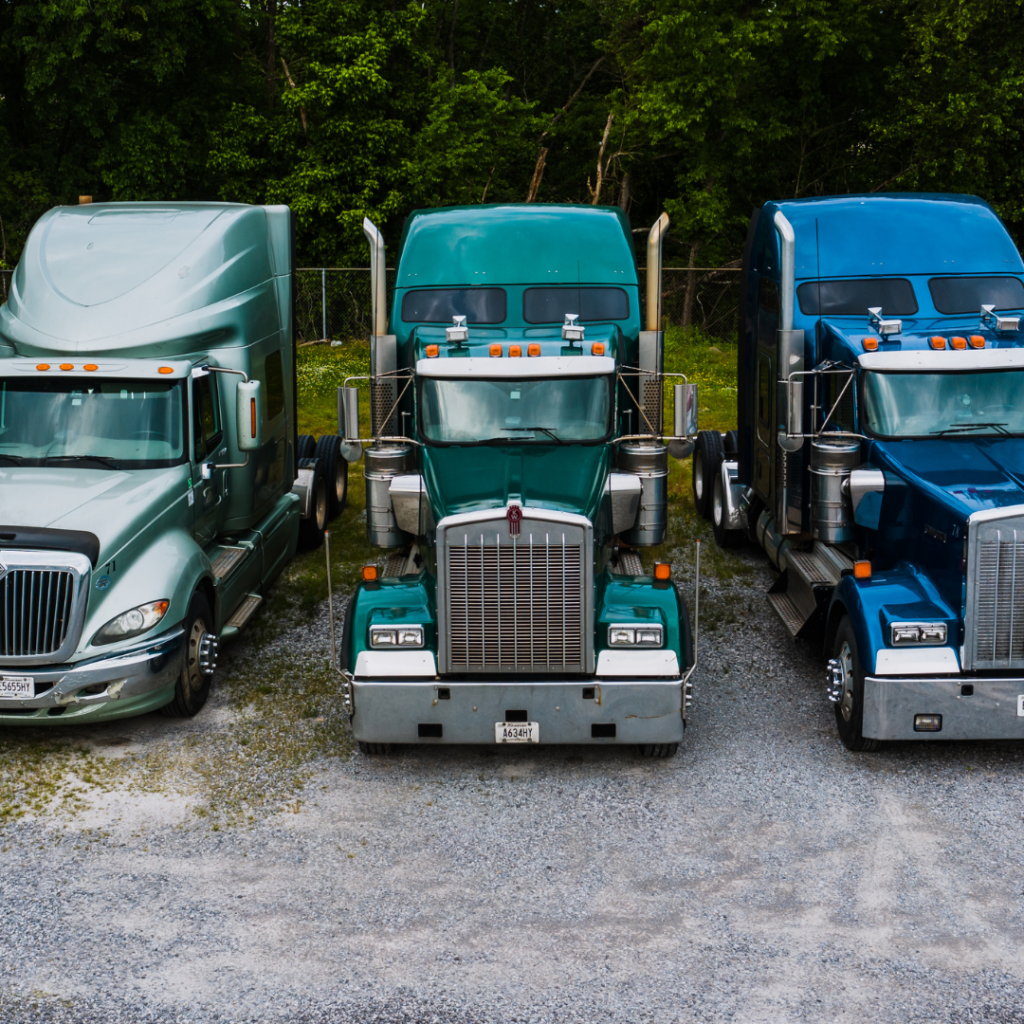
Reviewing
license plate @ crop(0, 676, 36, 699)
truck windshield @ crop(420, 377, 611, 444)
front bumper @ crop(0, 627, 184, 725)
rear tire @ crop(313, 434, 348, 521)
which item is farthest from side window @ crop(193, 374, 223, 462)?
rear tire @ crop(313, 434, 348, 521)

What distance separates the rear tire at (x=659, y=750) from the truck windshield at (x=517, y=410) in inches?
87.6

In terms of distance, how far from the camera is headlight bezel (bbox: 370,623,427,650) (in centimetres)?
817

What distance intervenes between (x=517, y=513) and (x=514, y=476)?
0.87m

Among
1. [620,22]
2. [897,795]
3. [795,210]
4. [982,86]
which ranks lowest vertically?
[897,795]

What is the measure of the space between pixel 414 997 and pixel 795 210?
8.36 metres

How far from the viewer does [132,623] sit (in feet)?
28.5

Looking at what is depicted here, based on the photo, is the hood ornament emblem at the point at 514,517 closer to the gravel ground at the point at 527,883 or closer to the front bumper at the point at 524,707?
the front bumper at the point at 524,707

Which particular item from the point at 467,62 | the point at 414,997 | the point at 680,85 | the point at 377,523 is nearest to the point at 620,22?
the point at 680,85

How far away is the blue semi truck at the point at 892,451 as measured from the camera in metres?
8.09

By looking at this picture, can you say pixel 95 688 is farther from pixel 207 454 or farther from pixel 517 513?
pixel 517 513

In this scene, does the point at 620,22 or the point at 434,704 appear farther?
the point at 620,22

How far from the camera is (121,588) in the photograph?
8766 millimetres

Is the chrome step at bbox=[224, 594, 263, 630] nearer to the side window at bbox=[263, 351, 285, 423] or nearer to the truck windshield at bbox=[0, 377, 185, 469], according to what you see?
the truck windshield at bbox=[0, 377, 185, 469]

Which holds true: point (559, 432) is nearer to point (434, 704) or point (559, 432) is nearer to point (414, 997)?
point (434, 704)
